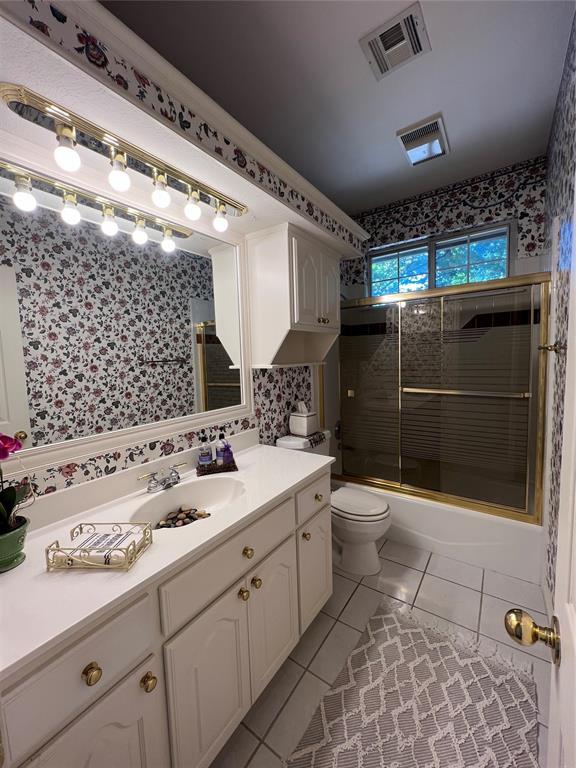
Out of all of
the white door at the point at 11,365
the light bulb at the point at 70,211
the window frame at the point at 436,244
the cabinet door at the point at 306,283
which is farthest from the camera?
the window frame at the point at 436,244

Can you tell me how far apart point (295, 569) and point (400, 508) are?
129 centimetres

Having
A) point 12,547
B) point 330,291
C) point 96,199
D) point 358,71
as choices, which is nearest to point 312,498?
point 12,547

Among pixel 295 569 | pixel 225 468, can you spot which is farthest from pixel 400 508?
pixel 225 468

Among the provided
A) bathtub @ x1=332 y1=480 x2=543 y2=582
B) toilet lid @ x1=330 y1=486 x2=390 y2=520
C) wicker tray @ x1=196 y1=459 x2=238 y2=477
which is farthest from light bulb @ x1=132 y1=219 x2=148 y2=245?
bathtub @ x1=332 y1=480 x2=543 y2=582

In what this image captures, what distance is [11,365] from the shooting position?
998mm

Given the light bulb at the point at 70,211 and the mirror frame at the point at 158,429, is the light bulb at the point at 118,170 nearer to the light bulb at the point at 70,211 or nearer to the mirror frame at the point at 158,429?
the light bulb at the point at 70,211

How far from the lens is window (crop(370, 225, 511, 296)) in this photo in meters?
2.39

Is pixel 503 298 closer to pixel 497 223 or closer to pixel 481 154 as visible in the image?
pixel 497 223

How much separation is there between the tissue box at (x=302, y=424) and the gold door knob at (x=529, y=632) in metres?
1.58

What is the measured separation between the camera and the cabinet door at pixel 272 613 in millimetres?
1154

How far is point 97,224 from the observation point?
1.22 m

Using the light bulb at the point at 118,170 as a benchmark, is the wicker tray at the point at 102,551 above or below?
below

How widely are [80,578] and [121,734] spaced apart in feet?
1.25

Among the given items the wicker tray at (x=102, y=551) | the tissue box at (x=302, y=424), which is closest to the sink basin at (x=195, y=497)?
the wicker tray at (x=102, y=551)
